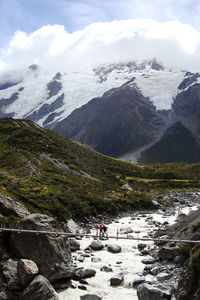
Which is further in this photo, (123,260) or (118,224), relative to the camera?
(118,224)

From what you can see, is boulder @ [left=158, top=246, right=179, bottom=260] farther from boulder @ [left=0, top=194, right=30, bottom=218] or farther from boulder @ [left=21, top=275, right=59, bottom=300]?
boulder @ [left=0, top=194, right=30, bottom=218]

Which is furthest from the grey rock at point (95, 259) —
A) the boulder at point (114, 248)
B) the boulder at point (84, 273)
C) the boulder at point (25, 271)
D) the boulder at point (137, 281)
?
the boulder at point (25, 271)

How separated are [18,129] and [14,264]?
115m

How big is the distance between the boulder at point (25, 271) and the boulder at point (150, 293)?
267 inches

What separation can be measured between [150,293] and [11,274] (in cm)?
885

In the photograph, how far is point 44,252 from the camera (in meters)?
27.9

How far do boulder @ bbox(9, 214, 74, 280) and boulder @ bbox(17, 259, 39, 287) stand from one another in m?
1.37

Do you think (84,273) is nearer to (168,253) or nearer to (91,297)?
(91,297)

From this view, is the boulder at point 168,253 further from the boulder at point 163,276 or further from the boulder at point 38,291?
the boulder at point 38,291

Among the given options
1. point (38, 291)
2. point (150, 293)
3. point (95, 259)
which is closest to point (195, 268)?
point (150, 293)

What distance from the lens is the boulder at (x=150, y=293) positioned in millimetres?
23016

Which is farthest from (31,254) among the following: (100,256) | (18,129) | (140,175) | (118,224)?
(140,175)

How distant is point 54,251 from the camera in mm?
28375

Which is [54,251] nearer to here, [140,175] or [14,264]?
[14,264]
